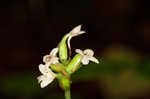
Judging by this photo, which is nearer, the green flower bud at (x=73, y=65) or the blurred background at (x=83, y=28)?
the green flower bud at (x=73, y=65)

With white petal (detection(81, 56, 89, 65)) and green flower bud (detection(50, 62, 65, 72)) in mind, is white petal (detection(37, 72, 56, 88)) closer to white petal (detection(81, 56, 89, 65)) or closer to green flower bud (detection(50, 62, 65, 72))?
green flower bud (detection(50, 62, 65, 72))

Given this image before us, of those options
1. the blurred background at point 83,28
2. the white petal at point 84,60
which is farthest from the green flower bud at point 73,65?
the blurred background at point 83,28

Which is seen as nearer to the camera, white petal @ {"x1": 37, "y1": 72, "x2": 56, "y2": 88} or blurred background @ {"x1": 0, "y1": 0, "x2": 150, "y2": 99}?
white petal @ {"x1": 37, "y1": 72, "x2": 56, "y2": 88}

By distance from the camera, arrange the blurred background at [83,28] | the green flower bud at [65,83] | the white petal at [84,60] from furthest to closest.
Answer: the blurred background at [83,28], the white petal at [84,60], the green flower bud at [65,83]

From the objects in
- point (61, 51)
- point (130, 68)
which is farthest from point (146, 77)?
point (61, 51)

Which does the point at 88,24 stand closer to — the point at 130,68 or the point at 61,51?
the point at 130,68

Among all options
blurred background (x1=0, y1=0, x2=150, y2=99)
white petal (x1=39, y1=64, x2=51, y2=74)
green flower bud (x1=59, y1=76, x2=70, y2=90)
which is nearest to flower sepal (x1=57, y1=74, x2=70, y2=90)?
green flower bud (x1=59, y1=76, x2=70, y2=90)

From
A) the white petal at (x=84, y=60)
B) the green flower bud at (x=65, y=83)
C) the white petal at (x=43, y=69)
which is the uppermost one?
the white petal at (x=84, y=60)

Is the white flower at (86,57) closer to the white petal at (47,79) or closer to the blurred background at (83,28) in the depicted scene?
the white petal at (47,79)

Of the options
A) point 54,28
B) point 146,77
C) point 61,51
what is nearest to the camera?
point 61,51
